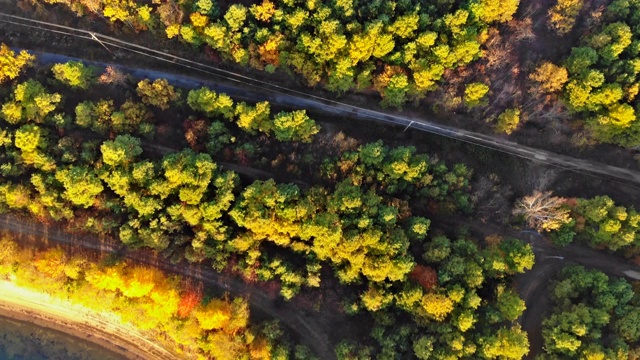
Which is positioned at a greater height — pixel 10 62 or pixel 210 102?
pixel 10 62

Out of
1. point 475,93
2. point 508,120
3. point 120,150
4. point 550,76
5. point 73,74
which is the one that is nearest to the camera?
point 120,150

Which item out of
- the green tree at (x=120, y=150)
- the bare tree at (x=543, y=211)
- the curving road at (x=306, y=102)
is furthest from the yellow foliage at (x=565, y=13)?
the green tree at (x=120, y=150)

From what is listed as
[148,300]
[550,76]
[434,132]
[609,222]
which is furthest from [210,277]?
[550,76]

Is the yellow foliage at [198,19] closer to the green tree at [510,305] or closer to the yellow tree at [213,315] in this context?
the yellow tree at [213,315]

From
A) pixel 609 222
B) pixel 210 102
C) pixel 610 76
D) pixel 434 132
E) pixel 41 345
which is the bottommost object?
pixel 41 345

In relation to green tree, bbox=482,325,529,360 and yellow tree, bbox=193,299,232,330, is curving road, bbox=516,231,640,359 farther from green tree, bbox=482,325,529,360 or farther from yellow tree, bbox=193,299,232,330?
yellow tree, bbox=193,299,232,330

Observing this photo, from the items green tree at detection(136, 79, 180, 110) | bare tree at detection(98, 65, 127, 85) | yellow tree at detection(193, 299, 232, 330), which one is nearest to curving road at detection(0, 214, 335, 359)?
yellow tree at detection(193, 299, 232, 330)

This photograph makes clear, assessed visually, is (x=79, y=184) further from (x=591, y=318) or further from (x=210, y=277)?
(x=591, y=318)
